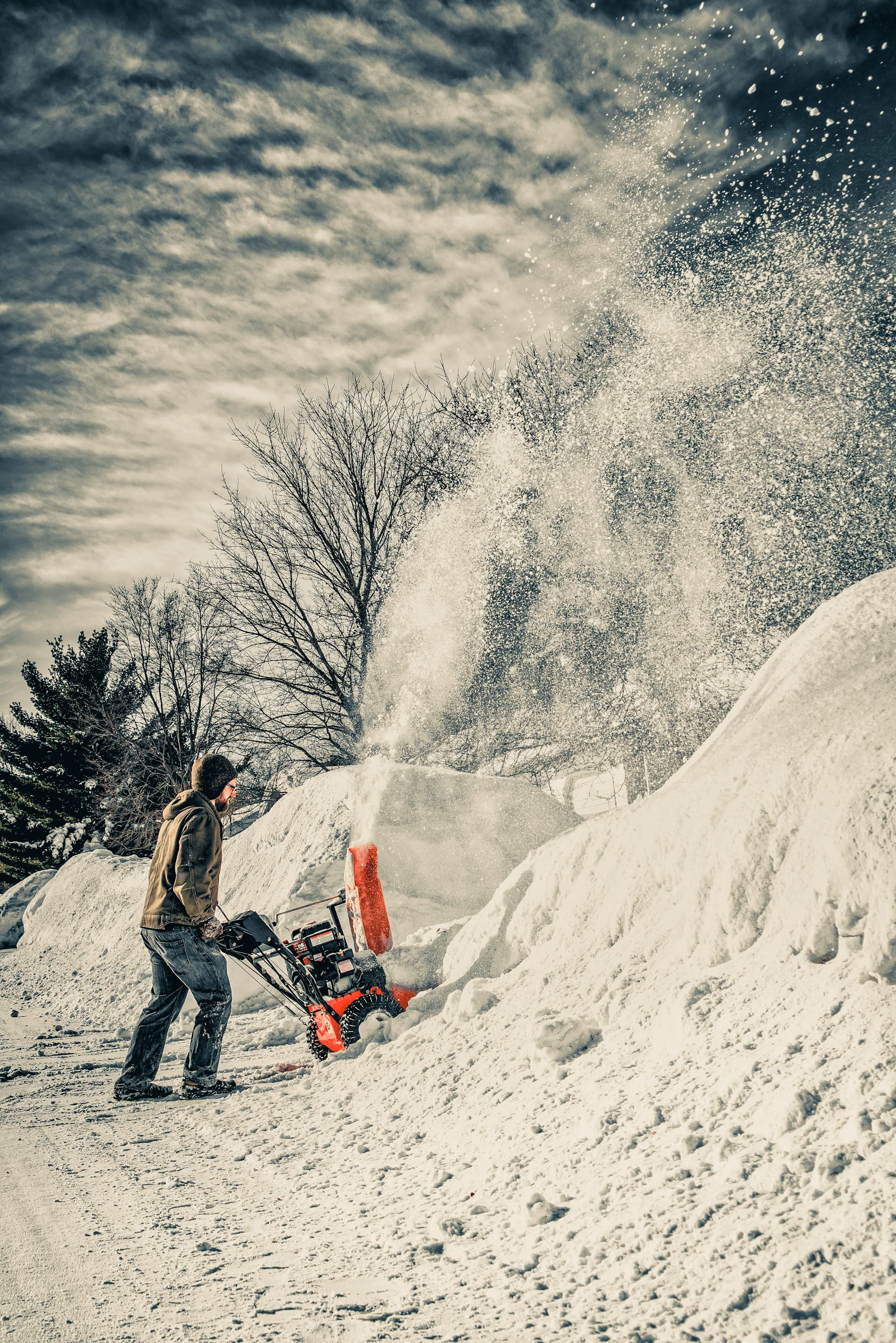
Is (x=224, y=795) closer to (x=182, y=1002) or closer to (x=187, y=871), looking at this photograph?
(x=187, y=871)

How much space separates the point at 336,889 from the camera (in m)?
8.17

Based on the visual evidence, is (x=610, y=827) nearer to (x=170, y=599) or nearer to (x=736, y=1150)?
(x=736, y=1150)

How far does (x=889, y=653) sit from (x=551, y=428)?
11.7 meters

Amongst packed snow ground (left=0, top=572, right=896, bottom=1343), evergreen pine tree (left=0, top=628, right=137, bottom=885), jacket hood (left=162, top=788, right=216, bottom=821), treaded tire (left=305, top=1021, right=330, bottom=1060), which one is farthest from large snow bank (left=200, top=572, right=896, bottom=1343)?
evergreen pine tree (left=0, top=628, right=137, bottom=885)

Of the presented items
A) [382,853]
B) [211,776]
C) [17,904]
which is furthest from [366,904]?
[17,904]

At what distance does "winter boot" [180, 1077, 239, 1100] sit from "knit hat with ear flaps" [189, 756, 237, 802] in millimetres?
1605

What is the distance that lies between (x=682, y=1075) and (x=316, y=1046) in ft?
8.97

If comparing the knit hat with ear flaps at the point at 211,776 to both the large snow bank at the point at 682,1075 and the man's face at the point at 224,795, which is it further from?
the large snow bank at the point at 682,1075

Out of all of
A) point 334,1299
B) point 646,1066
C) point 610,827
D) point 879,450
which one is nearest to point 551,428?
point 879,450

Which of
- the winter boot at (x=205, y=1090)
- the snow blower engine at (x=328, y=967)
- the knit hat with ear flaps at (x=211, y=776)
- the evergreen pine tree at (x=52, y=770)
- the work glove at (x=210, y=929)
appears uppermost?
the evergreen pine tree at (x=52, y=770)

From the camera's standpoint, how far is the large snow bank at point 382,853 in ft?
24.0

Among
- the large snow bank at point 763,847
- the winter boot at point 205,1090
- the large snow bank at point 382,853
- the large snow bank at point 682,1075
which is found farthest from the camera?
the large snow bank at point 382,853

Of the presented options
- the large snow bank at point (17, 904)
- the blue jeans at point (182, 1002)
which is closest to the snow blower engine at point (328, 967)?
the blue jeans at point (182, 1002)

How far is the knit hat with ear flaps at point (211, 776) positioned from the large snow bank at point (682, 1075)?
1.78m
